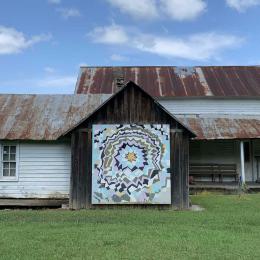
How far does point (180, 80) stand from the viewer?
94.3 feet

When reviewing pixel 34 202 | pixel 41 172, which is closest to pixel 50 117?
pixel 41 172

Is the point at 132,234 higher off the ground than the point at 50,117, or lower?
lower

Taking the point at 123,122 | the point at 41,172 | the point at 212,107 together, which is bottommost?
the point at 41,172

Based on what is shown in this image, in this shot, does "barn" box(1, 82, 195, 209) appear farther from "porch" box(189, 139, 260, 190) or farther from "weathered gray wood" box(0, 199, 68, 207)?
"porch" box(189, 139, 260, 190)

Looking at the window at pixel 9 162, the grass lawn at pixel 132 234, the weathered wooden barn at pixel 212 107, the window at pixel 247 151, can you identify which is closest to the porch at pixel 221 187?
the weathered wooden barn at pixel 212 107

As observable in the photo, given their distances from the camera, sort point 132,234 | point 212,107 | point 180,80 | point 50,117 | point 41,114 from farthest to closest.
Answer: point 180,80, point 212,107, point 41,114, point 50,117, point 132,234

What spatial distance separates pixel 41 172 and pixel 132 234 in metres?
7.67

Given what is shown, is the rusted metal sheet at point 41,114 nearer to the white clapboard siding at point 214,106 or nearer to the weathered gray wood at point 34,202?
the weathered gray wood at point 34,202

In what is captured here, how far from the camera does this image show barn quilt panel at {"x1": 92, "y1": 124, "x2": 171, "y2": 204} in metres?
16.2

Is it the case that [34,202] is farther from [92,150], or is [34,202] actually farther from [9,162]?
[92,150]

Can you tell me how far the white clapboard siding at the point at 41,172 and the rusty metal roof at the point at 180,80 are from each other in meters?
9.56

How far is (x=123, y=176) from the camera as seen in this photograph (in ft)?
53.4

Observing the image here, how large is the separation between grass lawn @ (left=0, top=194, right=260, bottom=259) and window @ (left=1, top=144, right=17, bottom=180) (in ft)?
8.45

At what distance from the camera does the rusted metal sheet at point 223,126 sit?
22469 mm
